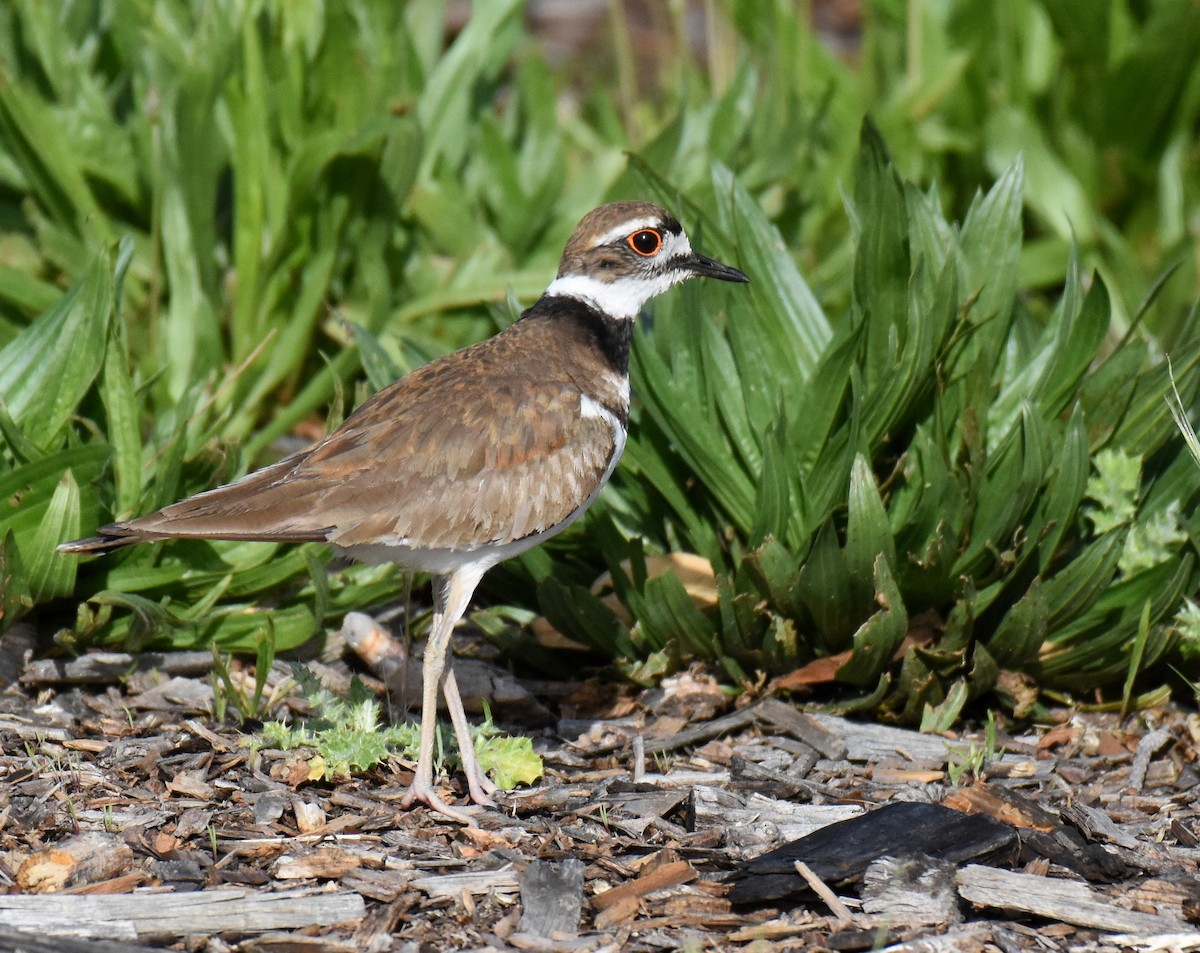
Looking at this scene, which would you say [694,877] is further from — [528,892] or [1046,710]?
[1046,710]

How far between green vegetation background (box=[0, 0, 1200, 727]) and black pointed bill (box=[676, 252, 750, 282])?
0.19m

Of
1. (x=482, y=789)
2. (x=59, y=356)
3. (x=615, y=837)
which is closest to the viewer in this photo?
(x=615, y=837)

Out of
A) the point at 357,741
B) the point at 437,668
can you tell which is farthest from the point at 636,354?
the point at 357,741

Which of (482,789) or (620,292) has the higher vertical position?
(620,292)

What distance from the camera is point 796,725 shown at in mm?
5516

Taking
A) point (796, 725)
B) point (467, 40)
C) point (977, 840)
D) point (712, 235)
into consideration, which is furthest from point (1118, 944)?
point (467, 40)

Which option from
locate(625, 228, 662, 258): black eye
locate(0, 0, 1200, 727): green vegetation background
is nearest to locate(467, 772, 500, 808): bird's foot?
locate(0, 0, 1200, 727): green vegetation background

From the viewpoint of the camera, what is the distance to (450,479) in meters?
5.08

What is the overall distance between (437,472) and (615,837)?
135 cm

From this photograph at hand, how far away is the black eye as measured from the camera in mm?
5676

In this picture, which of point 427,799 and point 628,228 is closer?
point 427,799

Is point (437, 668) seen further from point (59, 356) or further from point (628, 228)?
point (59, 356)

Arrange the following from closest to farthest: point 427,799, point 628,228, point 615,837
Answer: point 615,837
point 427,799
point 628,228

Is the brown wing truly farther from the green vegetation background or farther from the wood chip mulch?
the wood chip mulch
